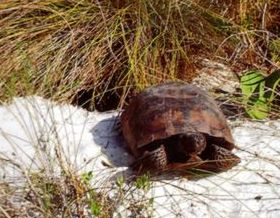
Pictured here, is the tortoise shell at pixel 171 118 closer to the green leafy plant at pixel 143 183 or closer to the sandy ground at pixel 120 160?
the sandy ground at pixel 120 160

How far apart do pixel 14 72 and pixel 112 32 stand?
570 millimetres

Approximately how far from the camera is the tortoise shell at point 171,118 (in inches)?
111

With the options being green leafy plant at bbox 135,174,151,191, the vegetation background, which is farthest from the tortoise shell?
the vegetation background

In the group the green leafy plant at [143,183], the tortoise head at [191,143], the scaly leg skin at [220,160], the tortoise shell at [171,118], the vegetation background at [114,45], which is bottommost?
the scaly leg skin at [220,160]

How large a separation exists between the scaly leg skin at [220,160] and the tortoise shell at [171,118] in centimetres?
6

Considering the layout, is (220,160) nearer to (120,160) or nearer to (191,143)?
(191,143)

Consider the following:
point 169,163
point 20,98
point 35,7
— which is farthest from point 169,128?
point 35,7

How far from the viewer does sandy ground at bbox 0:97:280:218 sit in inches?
103

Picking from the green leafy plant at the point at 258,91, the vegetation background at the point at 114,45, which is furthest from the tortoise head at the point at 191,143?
the vegetation background at the point at 114,45

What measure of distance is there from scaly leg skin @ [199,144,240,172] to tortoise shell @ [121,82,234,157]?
0.06 m

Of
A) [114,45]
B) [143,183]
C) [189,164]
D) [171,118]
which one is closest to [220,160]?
[189,164]

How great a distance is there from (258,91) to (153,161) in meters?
0.85

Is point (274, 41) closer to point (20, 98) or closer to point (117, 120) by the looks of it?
point (117, 120)

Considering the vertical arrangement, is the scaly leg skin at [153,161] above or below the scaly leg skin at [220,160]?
above
